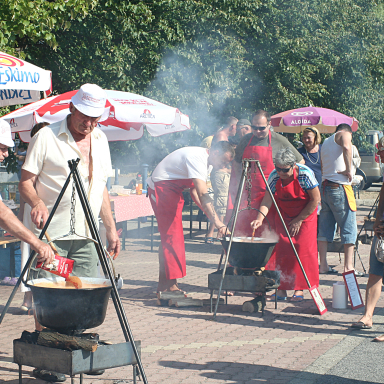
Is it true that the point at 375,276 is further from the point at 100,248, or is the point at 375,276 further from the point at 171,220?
the point at 100,248

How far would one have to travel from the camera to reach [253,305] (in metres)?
5.74

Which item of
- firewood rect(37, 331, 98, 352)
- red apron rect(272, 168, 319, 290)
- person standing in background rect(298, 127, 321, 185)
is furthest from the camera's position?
person standing in background rect(298, 127, 321, 185)

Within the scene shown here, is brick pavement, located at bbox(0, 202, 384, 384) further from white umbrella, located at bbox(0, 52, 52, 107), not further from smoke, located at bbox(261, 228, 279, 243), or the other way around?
white umbrella, located at bbox(0, 52, 52, 107)

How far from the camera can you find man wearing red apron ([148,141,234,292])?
5871mm

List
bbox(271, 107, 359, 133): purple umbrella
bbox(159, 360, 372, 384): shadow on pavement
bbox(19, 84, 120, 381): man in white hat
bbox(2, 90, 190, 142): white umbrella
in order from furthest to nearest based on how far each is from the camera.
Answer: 1. bbox(271, 107, 359, 133): purple umbrella
2. bbox(2, 90, 190, 142): white umbrella
3. bbox(159, 360, 372, 384): shadow on pavement
4. bbox(19, 84, 120, 381): man in white hat

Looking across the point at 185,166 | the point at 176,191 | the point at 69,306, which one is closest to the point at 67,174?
the point at 69,306

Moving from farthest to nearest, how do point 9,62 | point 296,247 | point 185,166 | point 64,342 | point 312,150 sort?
point 312,150
point 296,247
point 185,166
point 9,62
point 64,342

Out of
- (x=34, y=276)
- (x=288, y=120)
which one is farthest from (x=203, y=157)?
(x=288, y=120)

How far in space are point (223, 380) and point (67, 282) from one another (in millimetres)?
1304

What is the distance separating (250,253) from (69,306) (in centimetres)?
265

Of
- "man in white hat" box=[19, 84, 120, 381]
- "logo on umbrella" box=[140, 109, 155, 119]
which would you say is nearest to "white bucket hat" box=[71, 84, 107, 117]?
"man in white hat" box=[19, 84, 120, 381]

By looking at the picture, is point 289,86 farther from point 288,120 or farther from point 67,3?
point 67,3

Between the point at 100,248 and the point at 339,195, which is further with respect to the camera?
the point at 339,195

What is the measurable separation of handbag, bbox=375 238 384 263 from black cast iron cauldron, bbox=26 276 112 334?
246cm
